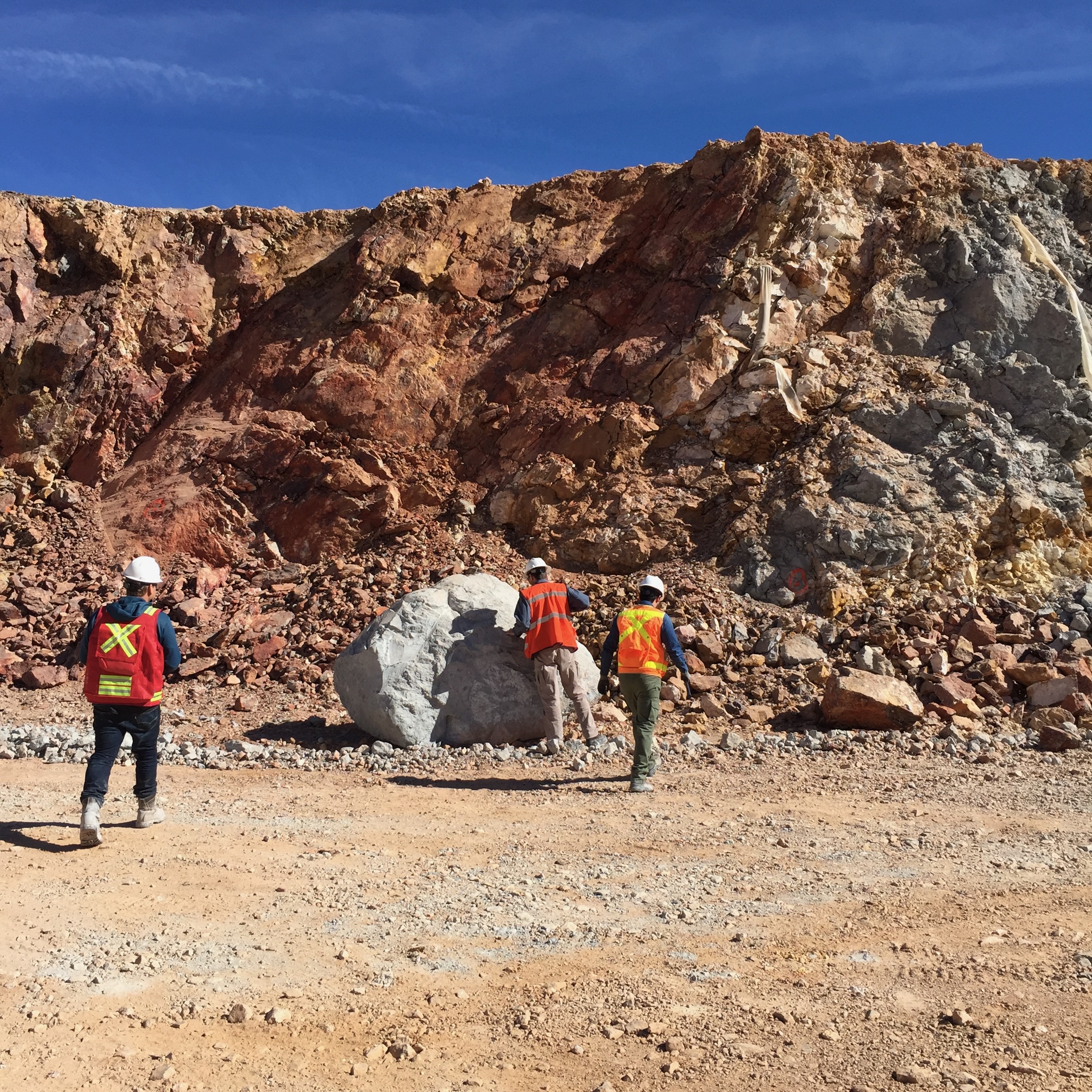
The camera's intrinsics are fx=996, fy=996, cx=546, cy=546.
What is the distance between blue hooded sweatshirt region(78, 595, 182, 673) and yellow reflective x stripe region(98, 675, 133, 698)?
186mm

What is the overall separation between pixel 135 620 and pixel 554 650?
308cm

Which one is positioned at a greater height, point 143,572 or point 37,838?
point 143,572

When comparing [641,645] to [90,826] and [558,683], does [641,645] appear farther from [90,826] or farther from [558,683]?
[90,826]

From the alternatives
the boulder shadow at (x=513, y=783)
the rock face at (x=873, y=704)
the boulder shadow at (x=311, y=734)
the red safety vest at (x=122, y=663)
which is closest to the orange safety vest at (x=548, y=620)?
the boulder shadow at (x=513, y=783)

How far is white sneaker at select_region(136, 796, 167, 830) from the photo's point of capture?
5.23 meters

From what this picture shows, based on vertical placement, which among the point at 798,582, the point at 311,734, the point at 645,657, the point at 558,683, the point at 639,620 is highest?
the point at 798,582

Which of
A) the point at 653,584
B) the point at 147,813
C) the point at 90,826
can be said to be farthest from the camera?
the point at 653,584

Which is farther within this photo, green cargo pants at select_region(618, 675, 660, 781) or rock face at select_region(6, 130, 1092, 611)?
rock face at select_region(6, 130, 1092, 611)

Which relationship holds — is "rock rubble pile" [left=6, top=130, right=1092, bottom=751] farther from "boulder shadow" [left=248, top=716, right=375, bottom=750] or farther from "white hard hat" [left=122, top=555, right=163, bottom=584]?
"white hard hat" [left=122, top=555, right=163, bottom=584]

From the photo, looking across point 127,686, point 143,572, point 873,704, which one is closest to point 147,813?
point 127,686

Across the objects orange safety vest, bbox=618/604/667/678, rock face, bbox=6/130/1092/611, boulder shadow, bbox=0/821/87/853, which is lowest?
boulder shadow, bbox=0/821/87/853

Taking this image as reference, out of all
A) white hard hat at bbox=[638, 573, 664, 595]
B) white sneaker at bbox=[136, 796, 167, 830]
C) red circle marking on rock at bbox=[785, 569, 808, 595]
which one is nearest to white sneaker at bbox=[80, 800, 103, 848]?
white sneaker at bbox=[136, 796, 167, 830]

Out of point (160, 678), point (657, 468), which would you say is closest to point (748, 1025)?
point (160, 678)

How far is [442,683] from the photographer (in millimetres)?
7527
